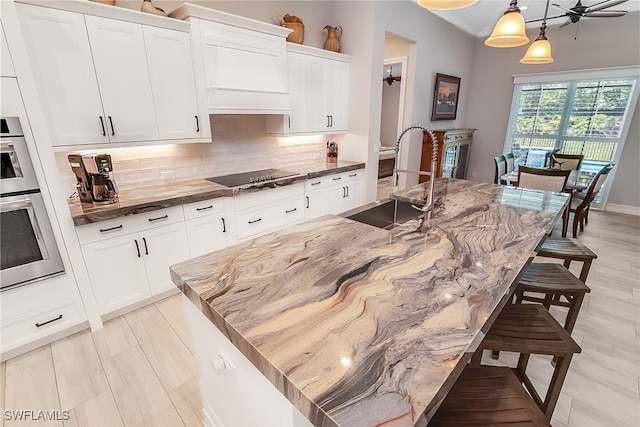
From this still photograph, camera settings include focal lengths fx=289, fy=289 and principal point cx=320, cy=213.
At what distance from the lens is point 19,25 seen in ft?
5.44

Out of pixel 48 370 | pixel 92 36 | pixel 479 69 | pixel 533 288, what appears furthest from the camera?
pixel 479 69

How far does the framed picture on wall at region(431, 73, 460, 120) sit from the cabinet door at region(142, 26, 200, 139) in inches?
159

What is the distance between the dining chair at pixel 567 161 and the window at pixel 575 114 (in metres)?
0.24

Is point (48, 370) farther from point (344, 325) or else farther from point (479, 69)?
point (479, 69)

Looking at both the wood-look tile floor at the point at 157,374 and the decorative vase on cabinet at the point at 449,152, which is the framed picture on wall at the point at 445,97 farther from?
the wood-look tile floor at the point at 157,374

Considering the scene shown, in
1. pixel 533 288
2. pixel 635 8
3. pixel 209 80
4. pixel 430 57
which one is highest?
pixel 635 8

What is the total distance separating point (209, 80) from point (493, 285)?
105 inches

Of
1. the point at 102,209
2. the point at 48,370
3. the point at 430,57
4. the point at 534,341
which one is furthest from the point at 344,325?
the point at 430,57

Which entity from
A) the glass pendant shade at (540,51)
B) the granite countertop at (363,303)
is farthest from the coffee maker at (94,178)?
the glass pendant shade at (540,51)

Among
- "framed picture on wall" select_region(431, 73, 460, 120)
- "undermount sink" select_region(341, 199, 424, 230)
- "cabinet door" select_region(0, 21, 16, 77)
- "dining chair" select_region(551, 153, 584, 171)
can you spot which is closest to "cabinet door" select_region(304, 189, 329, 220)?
"undermount sink" select_region(341, 199, 424, 230)

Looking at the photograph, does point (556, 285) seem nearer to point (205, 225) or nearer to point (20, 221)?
point (205, 225)

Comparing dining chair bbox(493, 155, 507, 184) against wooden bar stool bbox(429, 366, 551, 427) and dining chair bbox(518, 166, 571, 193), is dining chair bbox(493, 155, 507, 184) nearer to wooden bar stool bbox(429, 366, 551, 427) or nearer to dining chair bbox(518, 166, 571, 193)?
dining chair bbox(518, 166, 571, 193)

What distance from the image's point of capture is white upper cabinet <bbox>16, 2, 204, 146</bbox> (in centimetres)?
188

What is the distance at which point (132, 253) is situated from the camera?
2227mm
